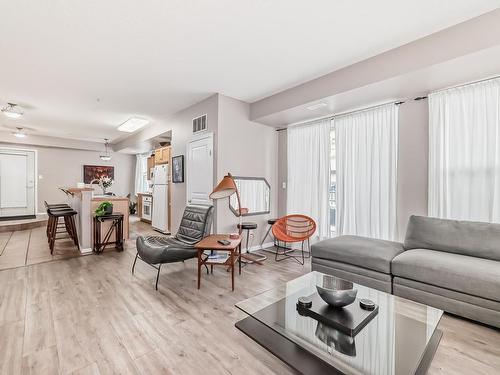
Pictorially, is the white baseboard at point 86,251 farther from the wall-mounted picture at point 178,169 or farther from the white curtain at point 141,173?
the white curtain at point 141,173

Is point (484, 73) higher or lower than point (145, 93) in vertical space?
lower

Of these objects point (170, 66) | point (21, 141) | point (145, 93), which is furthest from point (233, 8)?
point (21, 141)

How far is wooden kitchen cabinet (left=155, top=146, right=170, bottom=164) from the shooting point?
6.04 m

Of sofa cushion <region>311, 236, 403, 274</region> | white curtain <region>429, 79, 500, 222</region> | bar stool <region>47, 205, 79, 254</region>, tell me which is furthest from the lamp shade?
bar stool <region>47, 205, 79, 254</region>

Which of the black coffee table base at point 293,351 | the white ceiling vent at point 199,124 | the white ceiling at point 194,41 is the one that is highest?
the white ceiling at point 194,41

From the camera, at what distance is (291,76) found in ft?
11.2

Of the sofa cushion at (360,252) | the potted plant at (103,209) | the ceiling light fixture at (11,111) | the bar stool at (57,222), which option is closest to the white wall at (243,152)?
the sofa cushion at (360,252)

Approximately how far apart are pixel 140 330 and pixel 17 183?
8.24 metres

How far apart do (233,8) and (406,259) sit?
2.94 m

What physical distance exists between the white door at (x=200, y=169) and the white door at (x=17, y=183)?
6321 mm

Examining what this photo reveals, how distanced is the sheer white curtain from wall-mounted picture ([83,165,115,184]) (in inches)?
331

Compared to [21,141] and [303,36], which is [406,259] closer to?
[303,36]

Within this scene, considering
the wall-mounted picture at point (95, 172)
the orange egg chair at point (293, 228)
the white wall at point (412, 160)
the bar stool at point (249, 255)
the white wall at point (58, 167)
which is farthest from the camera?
the wall-mounted picture at point (95, 172)

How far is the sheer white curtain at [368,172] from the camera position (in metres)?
3.40
